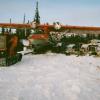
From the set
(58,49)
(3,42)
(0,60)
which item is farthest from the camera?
(58,49)

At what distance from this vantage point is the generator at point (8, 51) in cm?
1360

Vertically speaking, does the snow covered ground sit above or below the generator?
below

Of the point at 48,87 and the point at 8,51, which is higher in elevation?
the point at 8,51

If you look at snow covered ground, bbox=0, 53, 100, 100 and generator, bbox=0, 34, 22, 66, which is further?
generator, bbox=0, 34, 22, 66

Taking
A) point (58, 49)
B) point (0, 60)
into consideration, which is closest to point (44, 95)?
point (0, 60)

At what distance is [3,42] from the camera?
48.5 feet

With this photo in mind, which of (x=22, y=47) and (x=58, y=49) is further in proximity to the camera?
(x=22, y=47)

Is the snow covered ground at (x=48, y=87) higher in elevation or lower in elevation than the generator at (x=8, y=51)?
lower

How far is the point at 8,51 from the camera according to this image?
14992 mm

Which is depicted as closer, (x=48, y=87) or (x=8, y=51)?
(x=48, y=87)

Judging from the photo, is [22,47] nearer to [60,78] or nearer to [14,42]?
[14,42]

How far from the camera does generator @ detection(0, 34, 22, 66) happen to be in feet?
44.6

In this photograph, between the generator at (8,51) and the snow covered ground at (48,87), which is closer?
the snow covered ground at (48,87)

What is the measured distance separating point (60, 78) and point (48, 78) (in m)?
0.43
